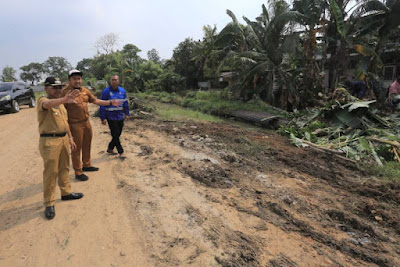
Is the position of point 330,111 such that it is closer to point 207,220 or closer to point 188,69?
point 207,220

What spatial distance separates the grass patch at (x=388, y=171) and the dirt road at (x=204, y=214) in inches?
12.0

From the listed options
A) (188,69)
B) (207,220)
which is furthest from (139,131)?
(188,69)

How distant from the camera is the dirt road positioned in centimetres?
273

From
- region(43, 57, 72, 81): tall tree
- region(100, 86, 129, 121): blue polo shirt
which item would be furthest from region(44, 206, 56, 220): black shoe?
region(43, 57, 72, 81): tall tree

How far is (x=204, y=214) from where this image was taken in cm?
344

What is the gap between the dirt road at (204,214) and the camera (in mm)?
2729

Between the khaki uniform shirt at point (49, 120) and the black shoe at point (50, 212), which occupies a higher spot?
the khaki uniform shirt at point (49, 120)

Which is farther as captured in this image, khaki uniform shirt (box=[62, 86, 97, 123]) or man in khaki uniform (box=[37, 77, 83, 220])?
khaki uniform shirt (box=[62, 86, 97, 123])

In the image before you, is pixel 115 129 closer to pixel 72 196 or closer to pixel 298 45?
pixel 72 196

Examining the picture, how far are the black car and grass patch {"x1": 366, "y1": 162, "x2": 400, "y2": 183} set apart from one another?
44.8 ft

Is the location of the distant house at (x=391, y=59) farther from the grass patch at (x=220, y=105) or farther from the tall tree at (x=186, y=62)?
the tall tree at (x=186, y=62)

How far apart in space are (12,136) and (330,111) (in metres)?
9.44

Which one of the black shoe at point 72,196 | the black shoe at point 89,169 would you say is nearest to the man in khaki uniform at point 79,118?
the black shoe at point 89,169

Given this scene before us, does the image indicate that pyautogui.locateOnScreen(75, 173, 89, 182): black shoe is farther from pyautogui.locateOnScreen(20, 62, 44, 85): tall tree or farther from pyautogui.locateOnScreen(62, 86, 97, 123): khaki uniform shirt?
pyautogui.locateOnScreen(20, 62, 44, 85): tall tree
